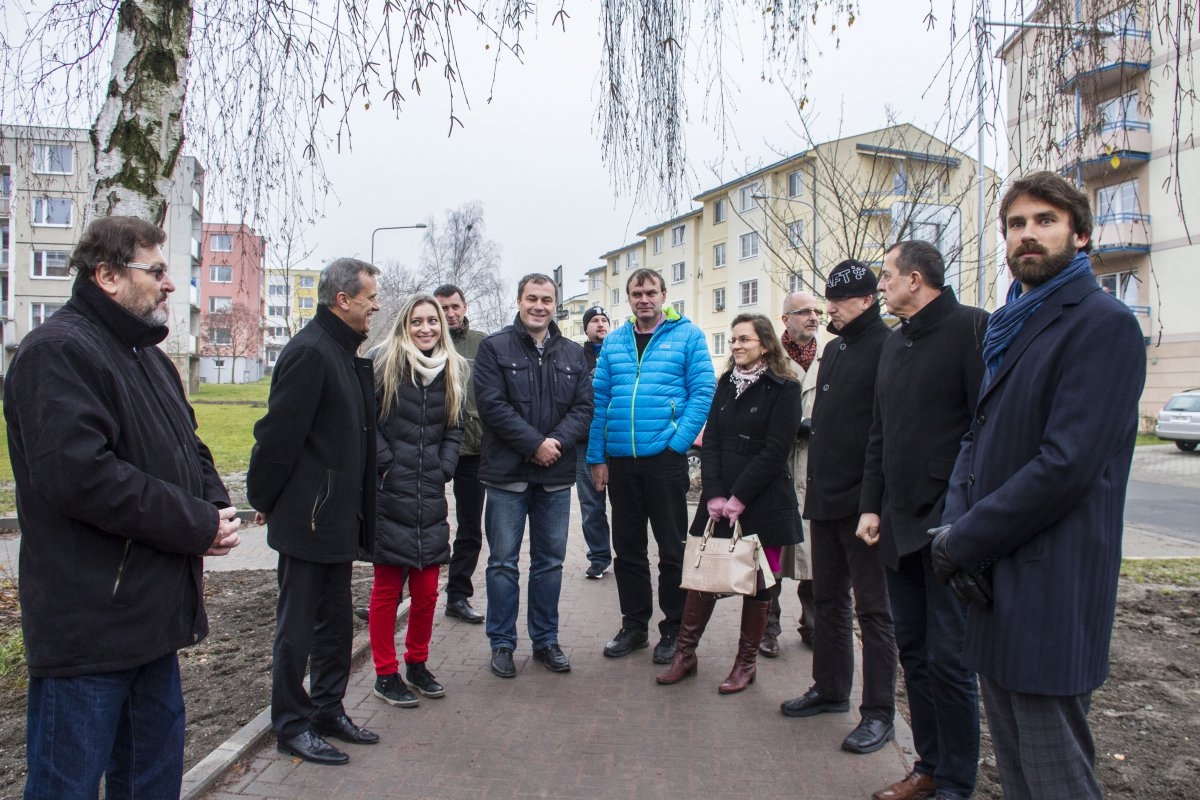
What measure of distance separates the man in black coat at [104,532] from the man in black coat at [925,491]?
8.61ft

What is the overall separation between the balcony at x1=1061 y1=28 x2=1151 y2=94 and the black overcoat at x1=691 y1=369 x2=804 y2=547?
7.51ft

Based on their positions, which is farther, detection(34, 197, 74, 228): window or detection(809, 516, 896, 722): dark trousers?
detection(34, 197, 74, 228): window

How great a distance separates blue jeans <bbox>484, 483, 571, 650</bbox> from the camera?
491cm

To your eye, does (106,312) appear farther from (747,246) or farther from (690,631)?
(747,246)

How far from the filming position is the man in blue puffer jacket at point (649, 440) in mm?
5156

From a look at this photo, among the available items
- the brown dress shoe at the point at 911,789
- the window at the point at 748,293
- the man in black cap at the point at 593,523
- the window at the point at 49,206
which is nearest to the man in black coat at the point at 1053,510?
the brown dress shoe at the point at 911,789

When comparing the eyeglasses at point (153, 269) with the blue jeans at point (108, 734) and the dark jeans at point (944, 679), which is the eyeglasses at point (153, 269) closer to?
the blue jeans at point (108, 734)

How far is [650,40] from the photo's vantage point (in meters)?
3.12

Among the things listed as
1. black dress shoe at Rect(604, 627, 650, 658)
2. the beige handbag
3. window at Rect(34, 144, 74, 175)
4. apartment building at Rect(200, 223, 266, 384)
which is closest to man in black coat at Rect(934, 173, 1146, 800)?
the beige handbag

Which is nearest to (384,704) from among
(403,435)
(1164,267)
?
(403,435)

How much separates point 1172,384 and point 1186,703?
30.8 m

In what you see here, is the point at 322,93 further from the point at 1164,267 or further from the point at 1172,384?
the point at 1172,384

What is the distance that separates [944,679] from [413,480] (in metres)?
2.76

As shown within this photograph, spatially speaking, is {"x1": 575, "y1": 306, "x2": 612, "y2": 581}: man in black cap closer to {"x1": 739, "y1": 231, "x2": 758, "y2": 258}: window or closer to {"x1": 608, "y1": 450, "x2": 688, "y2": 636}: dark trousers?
{"x1": 608, "y1": 450, "x2": 688, "y2": 636}: dark trousers
